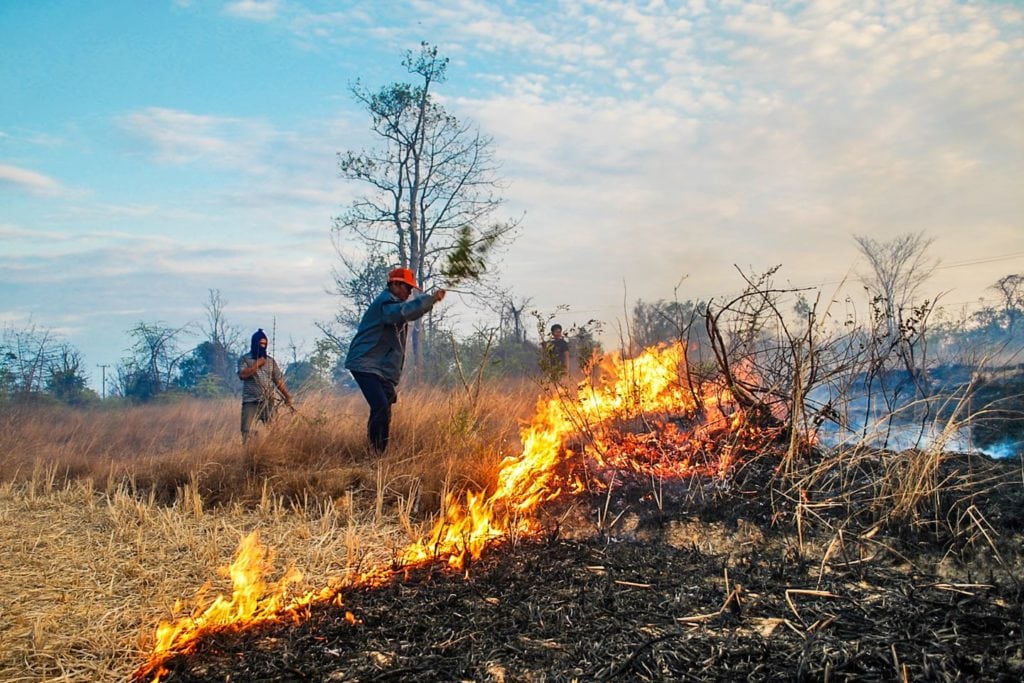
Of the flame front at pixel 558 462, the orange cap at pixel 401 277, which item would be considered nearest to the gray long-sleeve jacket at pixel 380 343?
the orange cap at pixel 401 277

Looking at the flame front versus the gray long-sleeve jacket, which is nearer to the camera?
the flame front

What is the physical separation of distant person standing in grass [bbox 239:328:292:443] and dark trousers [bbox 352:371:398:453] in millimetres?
1797

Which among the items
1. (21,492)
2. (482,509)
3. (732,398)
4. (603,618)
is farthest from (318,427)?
(603,618)

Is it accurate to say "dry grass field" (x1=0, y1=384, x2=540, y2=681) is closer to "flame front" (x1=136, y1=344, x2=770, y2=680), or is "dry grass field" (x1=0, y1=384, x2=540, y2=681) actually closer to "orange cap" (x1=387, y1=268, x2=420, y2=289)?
"flame front" (x1=136, y1=344, x2=770, y2=680)

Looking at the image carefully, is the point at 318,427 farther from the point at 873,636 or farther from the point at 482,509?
the point at 873,636

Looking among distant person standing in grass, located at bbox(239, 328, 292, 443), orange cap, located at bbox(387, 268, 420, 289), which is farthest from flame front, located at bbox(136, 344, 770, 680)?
distant person standing in grass, located at bbox(239, 328, 292, 443)

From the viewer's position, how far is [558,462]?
5102mm

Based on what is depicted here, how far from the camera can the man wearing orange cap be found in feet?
21.8

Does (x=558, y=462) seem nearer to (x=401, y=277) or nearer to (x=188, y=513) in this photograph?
(x=401, y=277)

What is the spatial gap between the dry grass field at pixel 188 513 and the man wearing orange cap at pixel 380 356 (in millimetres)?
364

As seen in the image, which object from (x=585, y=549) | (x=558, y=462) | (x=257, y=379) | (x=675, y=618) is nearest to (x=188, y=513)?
(x=257, y=379)

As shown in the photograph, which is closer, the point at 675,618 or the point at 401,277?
the point at 675,618

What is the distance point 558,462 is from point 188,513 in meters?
3.09

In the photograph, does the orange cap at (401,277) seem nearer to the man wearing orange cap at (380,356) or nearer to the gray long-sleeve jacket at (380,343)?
the man wearing orange cap at (380,356)
